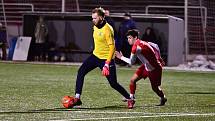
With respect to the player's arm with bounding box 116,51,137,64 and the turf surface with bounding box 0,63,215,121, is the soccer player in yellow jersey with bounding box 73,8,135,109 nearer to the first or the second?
the player's arm with bounding box 116,51,137,64

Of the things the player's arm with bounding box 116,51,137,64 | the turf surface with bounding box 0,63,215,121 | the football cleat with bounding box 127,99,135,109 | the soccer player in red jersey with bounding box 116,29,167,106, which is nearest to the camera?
the turf surface with bounding box 0,63,215,121

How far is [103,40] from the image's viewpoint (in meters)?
12.4

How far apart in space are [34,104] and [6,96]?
5.41 feet

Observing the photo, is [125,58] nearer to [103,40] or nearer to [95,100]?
[103,40]

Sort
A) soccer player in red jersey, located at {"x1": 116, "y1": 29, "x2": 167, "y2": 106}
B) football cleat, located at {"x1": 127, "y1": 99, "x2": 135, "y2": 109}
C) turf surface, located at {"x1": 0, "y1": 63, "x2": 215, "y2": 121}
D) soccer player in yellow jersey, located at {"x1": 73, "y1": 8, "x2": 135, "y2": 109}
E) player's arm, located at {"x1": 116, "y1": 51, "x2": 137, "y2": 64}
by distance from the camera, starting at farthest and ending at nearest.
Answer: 1. soccer player in red jersey, located at {"x1": 116, "y1": 29, "x2": 167, "y2": 106}
2. football cleat, located at {"x1": 127, "y1": 99, "x2": 135, "y2": 109}
3. soccer player in yellow jersey, located at {"x1": 73, "y1": 8, "x2": 135, "y2": 109}
4. player's arm, located at {"x1": 116, "y1": 51, "x2": 137, "y2": 64}
5. turf surface, located at {"x1": 0, "y1": 63, "x2": 215, "y2": 121}

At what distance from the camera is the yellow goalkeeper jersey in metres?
12.3

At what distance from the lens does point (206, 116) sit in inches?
438

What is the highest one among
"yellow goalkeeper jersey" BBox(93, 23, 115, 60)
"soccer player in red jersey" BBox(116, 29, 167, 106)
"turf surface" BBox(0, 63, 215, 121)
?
"yellow goalkeeper jersey" BBox(93, 23, 115, 60)

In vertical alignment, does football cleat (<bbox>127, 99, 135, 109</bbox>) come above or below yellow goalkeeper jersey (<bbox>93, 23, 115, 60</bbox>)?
below

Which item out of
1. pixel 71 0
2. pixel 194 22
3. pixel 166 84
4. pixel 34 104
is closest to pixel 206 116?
pixel 34 104

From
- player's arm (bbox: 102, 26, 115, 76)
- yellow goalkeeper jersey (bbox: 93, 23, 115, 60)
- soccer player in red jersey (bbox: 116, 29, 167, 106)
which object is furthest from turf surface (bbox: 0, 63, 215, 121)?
yellow goalkeeper jersey (bbox: 93, 23, 115, 60)

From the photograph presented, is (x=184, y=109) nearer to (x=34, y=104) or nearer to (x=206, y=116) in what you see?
(x=206, y=116)

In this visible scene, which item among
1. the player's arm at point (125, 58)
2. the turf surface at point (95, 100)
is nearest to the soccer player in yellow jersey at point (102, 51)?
the player's arm at point (125, 58)

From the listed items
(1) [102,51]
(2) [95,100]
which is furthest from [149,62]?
(2) [95,100]
